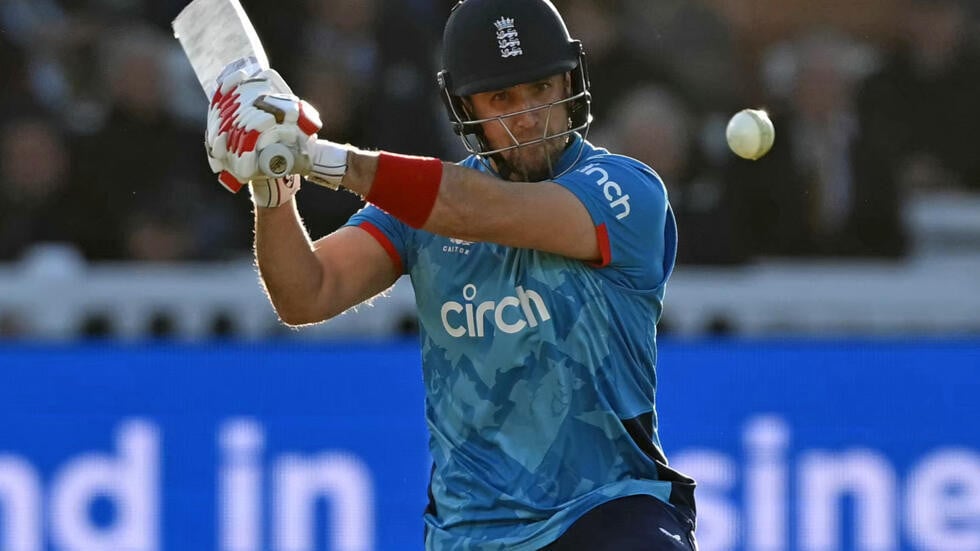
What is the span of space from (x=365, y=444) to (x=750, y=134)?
370cm

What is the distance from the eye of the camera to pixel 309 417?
810cm

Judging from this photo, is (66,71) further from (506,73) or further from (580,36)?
(506,73)

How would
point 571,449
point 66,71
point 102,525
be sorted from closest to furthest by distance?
point 571,449 → point 102,525 → point 66,71

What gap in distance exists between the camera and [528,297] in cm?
458

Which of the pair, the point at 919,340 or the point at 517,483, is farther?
the point at 919,340

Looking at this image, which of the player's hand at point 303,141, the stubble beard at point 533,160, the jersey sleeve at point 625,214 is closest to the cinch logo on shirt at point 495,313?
the jersey sleeve at point 625,214

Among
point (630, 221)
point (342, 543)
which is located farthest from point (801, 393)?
point (630, 221)

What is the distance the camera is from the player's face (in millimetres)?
4633

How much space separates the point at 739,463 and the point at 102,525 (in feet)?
9.24

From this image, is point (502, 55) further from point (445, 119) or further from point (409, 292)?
point (445, 119)

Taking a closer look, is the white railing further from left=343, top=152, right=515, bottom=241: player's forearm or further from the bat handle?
the bat handle

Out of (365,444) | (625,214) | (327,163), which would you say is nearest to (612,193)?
(625,214)

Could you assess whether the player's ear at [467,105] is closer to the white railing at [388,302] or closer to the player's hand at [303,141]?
the player's hand at [303,141]

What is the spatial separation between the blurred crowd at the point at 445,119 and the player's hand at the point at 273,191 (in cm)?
436
